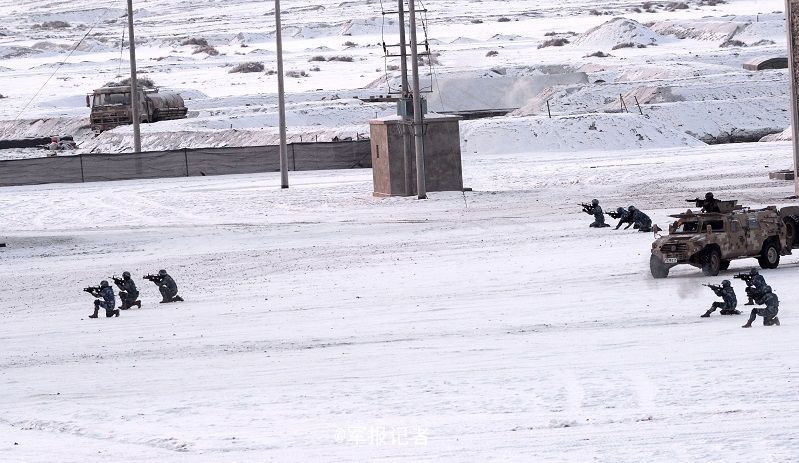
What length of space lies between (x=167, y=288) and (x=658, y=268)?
6.87 meters

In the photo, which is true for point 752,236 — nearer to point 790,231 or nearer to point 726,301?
point 790,231

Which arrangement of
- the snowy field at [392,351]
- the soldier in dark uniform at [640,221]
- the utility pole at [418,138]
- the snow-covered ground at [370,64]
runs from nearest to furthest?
1. the snowy field at [392,351]
2. the soldier in dark uniform at [640,221]
3. the utility pole at [418,138]
4. the snow-covered ground at [370,64]

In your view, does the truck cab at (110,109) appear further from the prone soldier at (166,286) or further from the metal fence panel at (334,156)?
the prone soldier at (166,286)

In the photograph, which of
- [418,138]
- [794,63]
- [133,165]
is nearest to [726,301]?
[794,63]

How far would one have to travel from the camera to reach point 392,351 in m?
15.7

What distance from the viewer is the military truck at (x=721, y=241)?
20.6 meters

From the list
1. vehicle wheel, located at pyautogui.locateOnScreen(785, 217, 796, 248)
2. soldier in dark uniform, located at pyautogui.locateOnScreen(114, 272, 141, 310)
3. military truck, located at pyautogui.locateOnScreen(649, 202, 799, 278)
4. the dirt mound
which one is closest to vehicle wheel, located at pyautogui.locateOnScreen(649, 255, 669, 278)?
military truck, located at pyautogui.locateOnScreen(649, 202, 799, 278)

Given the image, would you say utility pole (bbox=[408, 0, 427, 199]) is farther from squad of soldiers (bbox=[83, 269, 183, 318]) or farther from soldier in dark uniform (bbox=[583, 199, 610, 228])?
squad of soldiers (bbox=[83, 269, 183, 318])

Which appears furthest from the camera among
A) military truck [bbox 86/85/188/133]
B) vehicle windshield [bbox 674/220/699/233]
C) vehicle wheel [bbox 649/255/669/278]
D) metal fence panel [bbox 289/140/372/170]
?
military truck [bbox 86/85/188/133]

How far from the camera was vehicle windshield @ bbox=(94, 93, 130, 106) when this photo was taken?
7144 centimetres

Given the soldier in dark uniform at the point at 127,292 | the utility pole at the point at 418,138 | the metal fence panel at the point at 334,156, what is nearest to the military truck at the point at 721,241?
the soldier in dark uniform at the point at 127,292

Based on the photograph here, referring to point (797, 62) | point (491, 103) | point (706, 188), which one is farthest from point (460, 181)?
point (491, 103)

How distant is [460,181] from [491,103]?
38708 mm

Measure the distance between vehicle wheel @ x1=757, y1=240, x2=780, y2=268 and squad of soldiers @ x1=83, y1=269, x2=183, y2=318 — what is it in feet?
27.3
